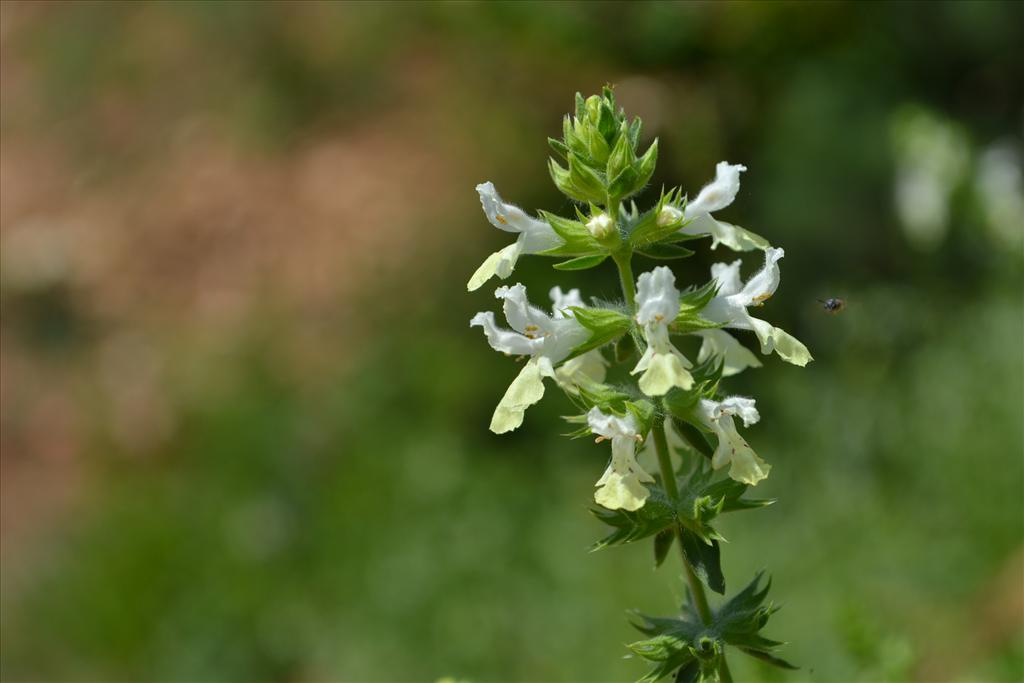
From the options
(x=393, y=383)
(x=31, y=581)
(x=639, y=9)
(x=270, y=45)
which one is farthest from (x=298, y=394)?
(x=270, y=45)

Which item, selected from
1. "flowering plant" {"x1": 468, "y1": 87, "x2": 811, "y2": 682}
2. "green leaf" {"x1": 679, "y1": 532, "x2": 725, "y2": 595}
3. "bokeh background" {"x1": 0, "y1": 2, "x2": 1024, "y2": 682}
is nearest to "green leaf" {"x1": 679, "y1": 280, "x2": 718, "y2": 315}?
"flowering plant" {"x1": 468, "y1": 87, "x2": 811, "y2": 682}

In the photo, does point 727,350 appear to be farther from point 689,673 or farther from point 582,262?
point 689,673

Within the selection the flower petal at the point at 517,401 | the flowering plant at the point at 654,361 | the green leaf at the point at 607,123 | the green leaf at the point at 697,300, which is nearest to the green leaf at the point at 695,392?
the flowering plant at the point at 654,361

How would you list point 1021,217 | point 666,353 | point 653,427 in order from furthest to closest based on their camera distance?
1. point 1021,217
2. point 653,427
3. point 666,353

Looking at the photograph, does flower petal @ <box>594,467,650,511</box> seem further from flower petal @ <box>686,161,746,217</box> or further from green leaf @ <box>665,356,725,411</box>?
flower petal @ <box>686,161,746,217</box>

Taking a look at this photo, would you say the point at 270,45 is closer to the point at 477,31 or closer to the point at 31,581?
the point at 477,31

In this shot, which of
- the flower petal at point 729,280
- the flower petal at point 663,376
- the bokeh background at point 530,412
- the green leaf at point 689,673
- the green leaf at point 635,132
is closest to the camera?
the flower petal at point 663,376

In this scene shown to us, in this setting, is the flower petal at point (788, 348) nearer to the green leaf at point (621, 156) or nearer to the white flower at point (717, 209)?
the white flower at point (717, 209)
